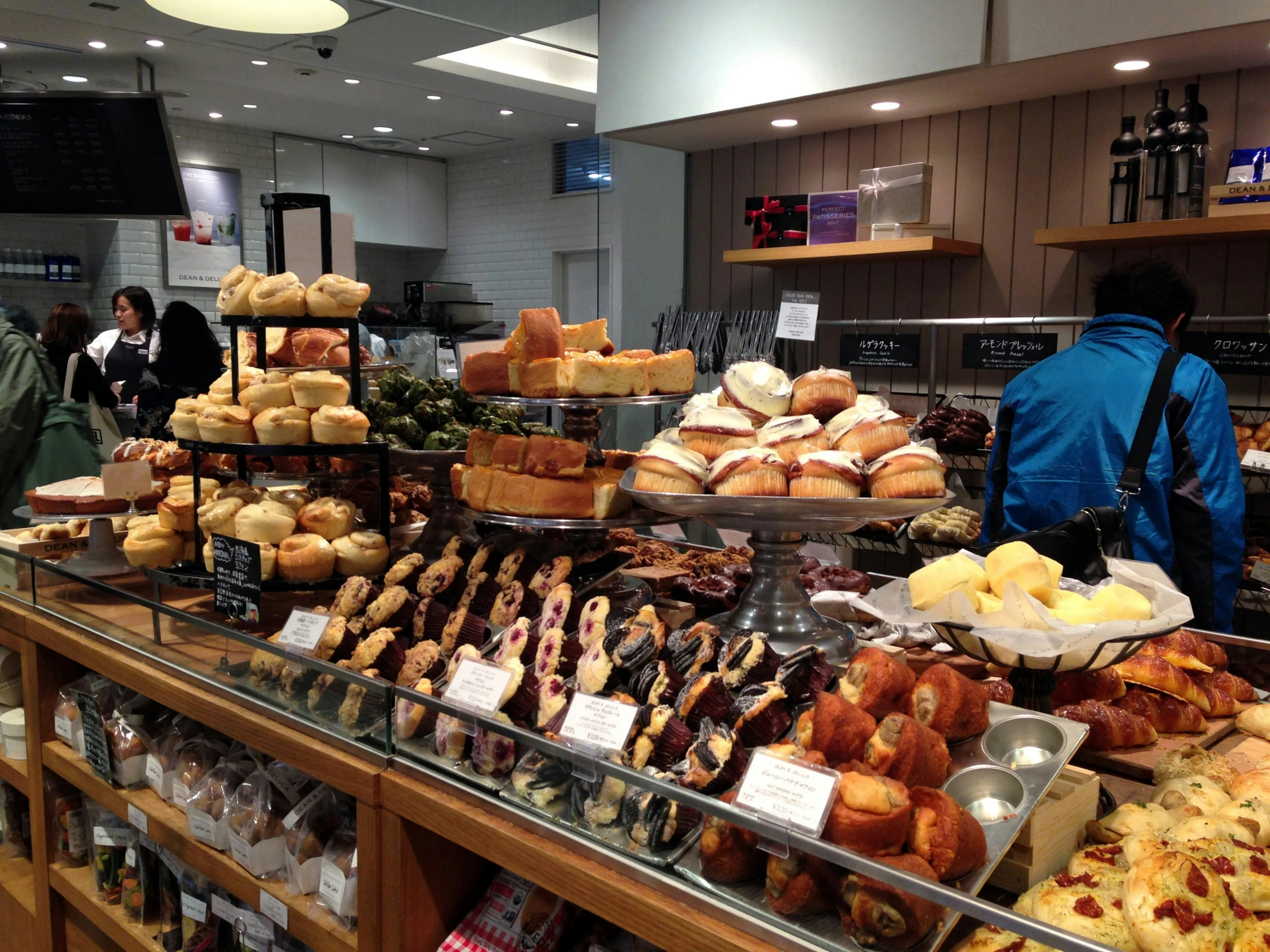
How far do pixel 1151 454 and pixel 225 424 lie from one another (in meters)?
2.13

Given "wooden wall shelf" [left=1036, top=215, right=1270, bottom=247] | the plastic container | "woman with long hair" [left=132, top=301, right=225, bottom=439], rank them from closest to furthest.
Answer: the plastic container < "wooden wall shelf" [left=1036, top=215, right=1270, bottom=247] < "woman with long hair" [left=132, top=301, right=225, bottom=439]

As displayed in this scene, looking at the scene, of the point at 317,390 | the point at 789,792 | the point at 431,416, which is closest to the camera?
the point at 789,792

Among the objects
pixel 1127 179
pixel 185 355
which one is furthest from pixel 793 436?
pixel 185 355

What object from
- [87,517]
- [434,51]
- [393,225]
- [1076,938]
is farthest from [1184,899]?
[393,225]

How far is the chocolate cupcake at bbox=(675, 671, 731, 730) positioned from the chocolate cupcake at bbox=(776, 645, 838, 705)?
0.07m

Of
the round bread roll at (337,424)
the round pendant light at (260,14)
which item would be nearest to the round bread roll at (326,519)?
the round bread roll at (337,424)

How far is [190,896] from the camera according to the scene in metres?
1.85

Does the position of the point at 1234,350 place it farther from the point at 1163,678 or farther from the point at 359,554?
the point at 359,554

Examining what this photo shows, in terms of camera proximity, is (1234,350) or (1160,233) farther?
(1234,350)

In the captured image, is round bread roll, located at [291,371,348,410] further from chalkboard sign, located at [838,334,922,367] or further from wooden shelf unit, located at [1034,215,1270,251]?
chalkboard sign, located at [838,334,922,367]

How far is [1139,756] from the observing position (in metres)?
1.30

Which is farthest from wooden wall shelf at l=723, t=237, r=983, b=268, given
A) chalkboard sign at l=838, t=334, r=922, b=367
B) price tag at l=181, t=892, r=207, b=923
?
price tag at l=181, t=892, r=207, b=923

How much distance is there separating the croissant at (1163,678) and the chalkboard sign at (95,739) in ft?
5.91

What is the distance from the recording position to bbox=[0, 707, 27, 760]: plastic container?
7.84 ft
